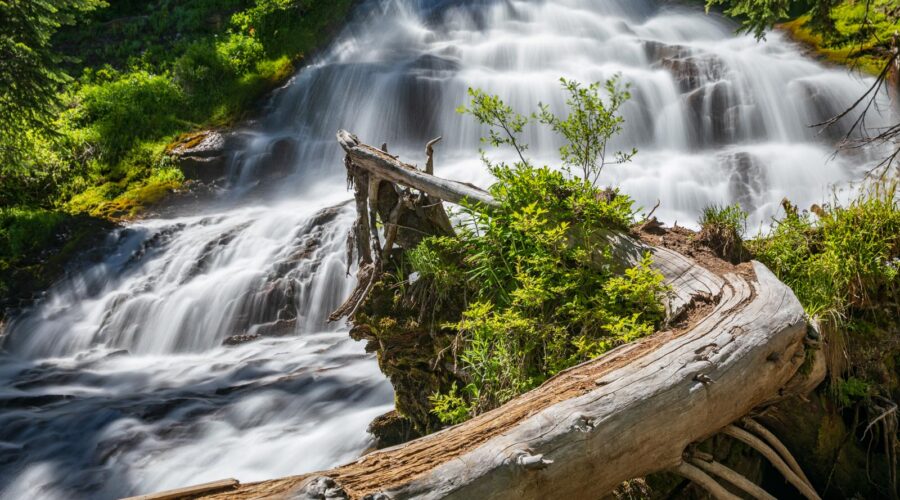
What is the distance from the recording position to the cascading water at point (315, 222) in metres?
6.98

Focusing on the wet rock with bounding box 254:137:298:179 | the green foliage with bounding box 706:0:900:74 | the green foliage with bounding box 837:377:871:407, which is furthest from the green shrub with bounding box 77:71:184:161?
the green foliage with bounding box 837:377:871:407

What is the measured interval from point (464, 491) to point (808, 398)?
2.82 meters

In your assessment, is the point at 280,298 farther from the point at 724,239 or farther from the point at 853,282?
the point at 853,282

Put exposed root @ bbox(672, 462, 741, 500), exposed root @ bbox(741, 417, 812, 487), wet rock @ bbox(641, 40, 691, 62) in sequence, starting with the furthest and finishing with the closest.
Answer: wet rock @ bbox(641, 40, 691, 62) → exposed root @ bbox(741, 417, 812, 487) → exposed root @ bbox(672, 462, 741, 500)

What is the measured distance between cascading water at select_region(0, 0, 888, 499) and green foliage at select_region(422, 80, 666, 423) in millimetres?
2354

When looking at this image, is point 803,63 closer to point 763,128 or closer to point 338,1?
point 763,128

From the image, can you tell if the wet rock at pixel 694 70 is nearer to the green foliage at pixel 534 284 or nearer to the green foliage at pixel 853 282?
the green foliage at pixel 534 284

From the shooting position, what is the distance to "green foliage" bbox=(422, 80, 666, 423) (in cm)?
436

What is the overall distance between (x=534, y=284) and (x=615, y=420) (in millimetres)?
1664

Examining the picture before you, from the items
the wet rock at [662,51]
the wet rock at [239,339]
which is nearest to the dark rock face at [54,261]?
the wet rock at [239,339]

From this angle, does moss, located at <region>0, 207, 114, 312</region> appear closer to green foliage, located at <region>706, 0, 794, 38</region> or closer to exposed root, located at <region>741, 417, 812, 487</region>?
green foliage, located at <region>706, 0, 794, 38</region>

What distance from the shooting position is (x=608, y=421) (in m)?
3.07

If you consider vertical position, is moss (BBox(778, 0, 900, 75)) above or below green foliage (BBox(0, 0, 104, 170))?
below

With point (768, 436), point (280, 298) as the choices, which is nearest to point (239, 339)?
point (280, 298)
